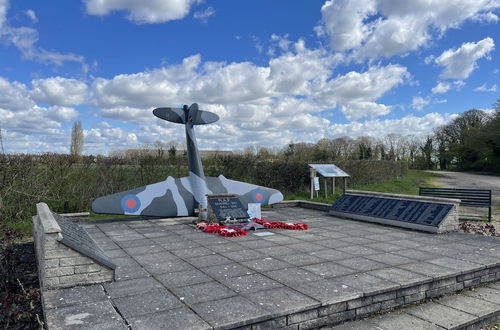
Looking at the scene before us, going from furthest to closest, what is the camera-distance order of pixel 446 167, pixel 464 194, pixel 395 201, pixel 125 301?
pixel 446 167 → pixel 464 194 → pixel 395 201 → pixel 125 301

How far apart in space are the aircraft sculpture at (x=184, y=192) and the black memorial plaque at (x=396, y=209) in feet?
7.02

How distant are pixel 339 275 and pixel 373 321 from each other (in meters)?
0.95

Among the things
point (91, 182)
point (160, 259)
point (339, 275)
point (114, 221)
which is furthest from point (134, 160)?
point (339, 275)

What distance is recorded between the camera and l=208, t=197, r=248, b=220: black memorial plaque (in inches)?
367

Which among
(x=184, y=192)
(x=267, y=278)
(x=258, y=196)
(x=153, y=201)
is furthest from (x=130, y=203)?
(x=267, y=278)

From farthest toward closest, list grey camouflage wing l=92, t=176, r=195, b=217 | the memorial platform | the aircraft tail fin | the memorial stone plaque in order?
1. the aircraft tail fin
2. grey camouflage wing l=92, t=176, r=195, b=217
3. the memorial stone plaque
4. the memorial platform

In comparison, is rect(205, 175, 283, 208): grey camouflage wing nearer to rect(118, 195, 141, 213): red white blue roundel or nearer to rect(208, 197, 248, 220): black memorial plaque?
rect(208, 197, 248, 220): black memorial plaque

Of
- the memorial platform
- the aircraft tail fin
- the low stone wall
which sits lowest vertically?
the memorial platform

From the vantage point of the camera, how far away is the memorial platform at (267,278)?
387 cm

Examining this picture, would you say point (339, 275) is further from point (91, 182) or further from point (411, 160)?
point (411, 160)

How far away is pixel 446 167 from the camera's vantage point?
2127 inches

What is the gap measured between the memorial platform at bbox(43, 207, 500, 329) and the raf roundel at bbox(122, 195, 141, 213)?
2.96 feet

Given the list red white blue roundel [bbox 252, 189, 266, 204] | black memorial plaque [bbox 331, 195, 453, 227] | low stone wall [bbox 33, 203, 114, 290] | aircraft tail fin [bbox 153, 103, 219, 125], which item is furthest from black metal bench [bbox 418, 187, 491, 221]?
low stone wall [bbox 33, 203, 114, 290]

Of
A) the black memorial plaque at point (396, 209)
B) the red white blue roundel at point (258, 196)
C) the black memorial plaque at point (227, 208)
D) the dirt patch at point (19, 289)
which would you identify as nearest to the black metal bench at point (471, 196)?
the black memorial plaque at point (396, 209)
